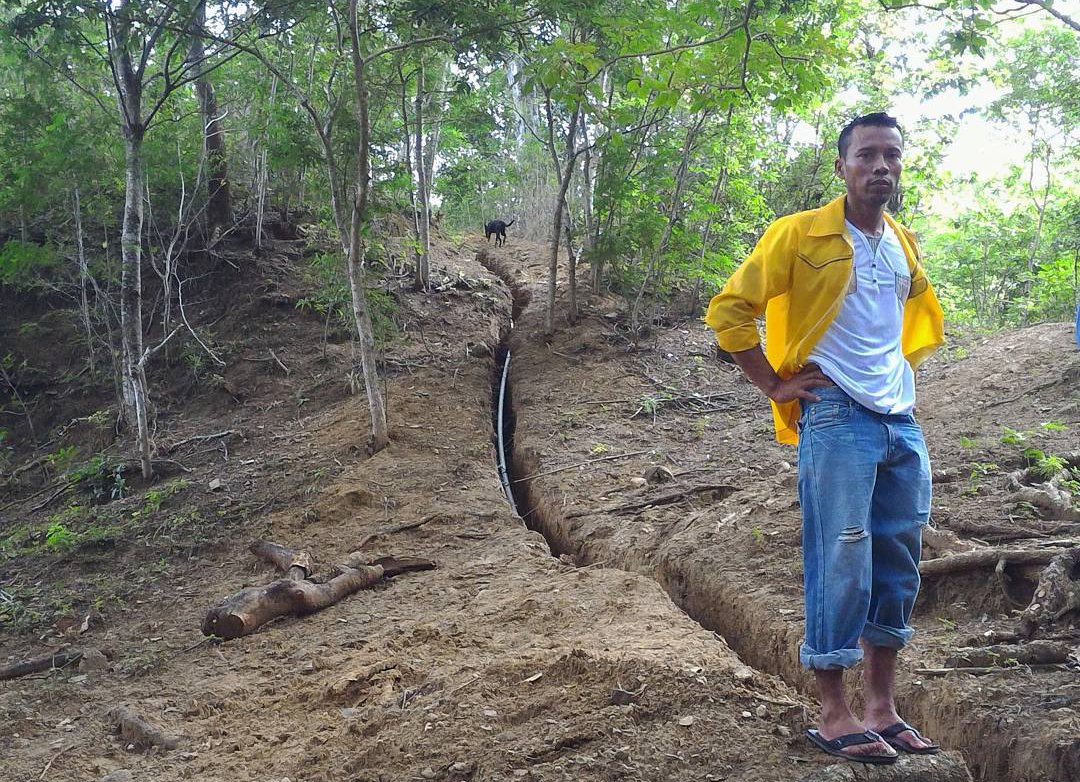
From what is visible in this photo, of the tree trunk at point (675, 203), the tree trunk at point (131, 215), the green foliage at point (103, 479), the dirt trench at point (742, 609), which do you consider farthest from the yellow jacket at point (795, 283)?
the green foliage at point (103, 479)

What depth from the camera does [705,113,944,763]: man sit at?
2.61 metres

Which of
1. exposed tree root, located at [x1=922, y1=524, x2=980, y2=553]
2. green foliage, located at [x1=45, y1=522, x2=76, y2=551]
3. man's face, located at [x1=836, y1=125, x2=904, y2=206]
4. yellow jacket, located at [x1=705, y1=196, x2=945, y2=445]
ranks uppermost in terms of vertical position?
man's face, located at [x1=836, y1=125, x2=904, y2=206]

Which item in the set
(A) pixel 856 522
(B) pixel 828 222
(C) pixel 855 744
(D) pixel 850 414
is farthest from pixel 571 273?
A: (C) pixel 855 744

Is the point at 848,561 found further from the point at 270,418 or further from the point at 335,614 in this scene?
the point at 270,418

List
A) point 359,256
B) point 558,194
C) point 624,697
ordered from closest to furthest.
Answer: point 624,697 < point 359,256 < point 558,194

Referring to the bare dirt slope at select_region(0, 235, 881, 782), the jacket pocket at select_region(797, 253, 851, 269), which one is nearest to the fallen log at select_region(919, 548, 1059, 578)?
the bare dirt slope at select_region(0, 235, 881, 782)

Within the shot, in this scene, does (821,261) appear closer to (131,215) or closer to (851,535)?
(851,535)

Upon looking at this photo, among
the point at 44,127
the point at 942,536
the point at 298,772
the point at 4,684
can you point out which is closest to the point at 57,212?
the point at 44,127

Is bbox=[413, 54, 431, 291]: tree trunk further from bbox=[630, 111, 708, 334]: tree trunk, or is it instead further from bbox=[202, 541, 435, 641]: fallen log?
bbox=[202, 541, 435, 641]: fallen log

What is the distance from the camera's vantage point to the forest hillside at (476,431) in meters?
3.64

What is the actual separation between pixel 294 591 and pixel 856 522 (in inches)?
163

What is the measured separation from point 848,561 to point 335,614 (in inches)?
155

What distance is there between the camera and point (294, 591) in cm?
566

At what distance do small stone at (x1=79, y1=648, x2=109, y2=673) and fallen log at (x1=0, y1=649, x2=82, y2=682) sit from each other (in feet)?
0.21
